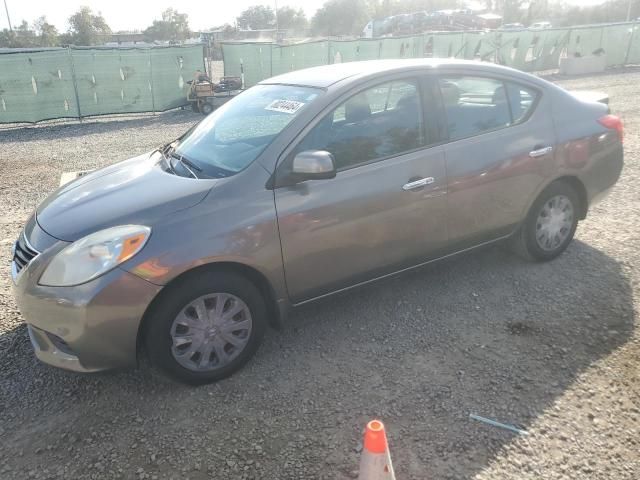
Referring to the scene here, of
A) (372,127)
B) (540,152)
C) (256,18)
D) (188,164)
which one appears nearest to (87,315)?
(188,164)

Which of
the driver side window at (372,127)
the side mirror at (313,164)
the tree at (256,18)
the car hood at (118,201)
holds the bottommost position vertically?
the car hood at (118,201)

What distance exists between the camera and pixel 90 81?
47.6ft

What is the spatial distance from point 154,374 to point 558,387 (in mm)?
2421

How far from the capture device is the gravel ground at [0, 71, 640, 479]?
243cm

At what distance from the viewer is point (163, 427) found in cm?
269

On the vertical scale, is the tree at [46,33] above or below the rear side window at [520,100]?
above

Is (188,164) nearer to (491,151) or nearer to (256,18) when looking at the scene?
(491,151)

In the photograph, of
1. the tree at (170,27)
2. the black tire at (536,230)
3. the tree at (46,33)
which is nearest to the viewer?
the black tire at (536,230)

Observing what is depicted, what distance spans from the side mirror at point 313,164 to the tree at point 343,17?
271 feet

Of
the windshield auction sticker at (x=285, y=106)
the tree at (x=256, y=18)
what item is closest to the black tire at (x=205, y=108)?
the windshield auction sticker at (x=285, y=106)

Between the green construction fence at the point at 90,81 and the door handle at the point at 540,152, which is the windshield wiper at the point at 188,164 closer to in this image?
the door handle at the point at 540,152

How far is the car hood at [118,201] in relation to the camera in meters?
2.76

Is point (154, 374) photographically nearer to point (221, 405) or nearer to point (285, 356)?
point (221, 405)

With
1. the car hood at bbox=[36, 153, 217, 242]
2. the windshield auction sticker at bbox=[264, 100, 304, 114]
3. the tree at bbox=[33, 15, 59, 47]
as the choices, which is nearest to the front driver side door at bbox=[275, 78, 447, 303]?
the windshield auction sticker at bbox=[264, 100, 304, 114]
